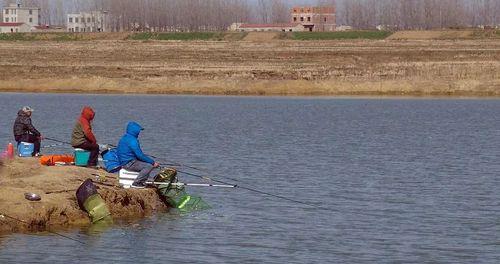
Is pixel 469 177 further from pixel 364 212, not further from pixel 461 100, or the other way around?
pixel 461 100

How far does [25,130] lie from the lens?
23.3 m

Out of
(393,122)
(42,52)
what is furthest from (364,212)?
(42,52)

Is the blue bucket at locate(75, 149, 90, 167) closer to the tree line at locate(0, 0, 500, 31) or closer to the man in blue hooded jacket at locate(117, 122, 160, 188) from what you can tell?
the man in blue hooded jacket at locate(117, 122, 160, 188)

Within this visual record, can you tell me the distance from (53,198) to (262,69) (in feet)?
171

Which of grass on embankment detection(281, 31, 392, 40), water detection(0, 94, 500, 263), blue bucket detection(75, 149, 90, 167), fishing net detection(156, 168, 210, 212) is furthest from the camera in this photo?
grass on embankment detection(281, 31, 392, 40)

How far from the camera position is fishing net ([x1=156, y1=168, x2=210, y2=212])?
2056 centimetres

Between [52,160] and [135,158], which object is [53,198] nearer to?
[135,158]

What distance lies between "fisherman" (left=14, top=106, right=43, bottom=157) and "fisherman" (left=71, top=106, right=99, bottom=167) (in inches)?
73.5

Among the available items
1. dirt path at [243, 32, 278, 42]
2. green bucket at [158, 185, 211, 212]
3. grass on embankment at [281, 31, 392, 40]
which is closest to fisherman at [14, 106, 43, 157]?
green bucket at [158, 185, 211, 212]

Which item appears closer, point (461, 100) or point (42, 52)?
point (461, 100)

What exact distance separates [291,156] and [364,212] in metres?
9.99

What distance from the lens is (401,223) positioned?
20125mm

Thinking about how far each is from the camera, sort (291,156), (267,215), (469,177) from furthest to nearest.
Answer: (291,156) → (469,177) → (267,215)

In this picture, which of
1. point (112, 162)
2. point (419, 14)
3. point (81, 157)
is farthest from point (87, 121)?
point (419, 14)
